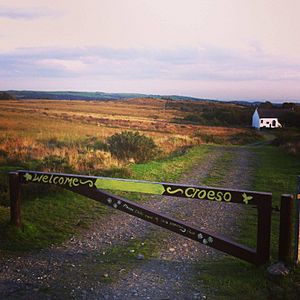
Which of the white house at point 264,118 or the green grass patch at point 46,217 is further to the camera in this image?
the white house at point 264,118

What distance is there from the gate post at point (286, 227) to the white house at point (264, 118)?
1918cm

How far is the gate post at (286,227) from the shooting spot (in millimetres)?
4223

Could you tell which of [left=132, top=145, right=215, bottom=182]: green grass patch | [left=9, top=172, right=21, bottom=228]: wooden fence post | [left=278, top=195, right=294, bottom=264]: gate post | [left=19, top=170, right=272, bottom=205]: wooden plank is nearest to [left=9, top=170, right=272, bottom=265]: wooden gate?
[left=19, top=170, right=272, bottom=205]: wooden plank

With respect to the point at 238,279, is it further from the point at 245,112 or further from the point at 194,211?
the point at 245,112

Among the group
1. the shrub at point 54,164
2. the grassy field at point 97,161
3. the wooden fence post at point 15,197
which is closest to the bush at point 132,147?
the grassy field at point 97,161

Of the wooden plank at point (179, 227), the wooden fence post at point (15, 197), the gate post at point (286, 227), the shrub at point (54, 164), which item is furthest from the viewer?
the shrub at point (54, 164)

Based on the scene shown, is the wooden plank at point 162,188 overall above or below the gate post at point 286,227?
above

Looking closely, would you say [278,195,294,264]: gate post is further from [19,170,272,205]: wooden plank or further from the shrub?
the shrub

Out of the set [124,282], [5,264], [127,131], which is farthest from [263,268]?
[127,131]

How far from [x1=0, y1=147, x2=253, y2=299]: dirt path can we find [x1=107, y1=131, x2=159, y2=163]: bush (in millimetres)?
8184

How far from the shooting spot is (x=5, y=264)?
15.0 feet

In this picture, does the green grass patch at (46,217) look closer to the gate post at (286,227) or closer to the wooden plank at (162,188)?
the wooden plank at (162,188)

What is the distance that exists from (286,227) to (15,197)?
12.6 ft

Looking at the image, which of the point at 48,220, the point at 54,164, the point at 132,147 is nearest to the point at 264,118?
the point at 132,147
